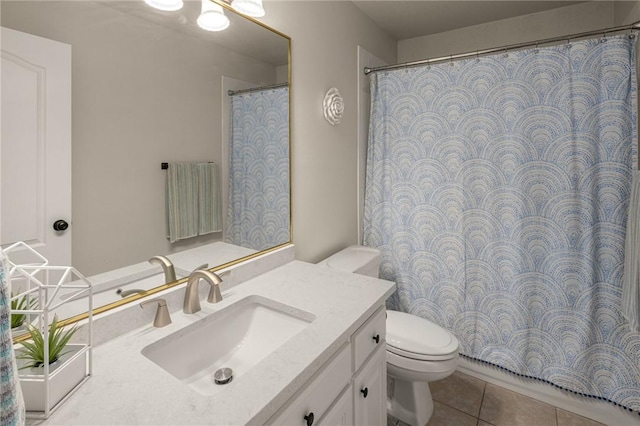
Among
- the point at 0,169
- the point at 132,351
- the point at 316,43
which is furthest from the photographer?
the point at 316,43

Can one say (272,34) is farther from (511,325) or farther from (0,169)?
(511,325)

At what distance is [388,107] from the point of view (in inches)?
89.7

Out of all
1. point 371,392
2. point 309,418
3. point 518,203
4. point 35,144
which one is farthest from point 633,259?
point 35,144

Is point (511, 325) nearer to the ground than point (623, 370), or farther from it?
farther from it

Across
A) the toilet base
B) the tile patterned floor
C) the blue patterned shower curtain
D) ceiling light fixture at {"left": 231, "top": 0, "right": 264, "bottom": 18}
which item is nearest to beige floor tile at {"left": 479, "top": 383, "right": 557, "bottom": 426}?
the tile patterned floor

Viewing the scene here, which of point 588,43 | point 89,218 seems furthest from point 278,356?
point 588,43

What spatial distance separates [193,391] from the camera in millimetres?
706

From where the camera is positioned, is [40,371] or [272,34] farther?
[272,34]

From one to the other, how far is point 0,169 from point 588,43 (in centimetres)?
238

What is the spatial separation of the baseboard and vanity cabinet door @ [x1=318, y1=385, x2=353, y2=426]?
4.70 ft

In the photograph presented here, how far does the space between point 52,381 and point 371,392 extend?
3.25ft

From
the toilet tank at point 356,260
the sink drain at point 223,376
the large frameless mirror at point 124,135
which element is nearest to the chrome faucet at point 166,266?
the large frameless mirror at point 124,135

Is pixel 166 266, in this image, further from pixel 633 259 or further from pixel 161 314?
pixel 633 259

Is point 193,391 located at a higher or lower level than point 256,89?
lower
